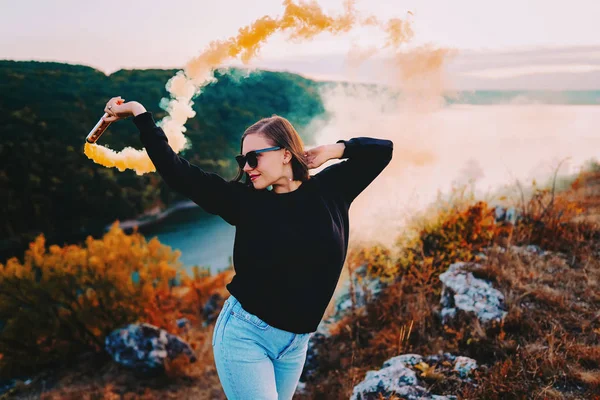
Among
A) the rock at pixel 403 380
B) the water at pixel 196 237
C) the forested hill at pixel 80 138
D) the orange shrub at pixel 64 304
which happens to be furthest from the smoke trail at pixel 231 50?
the forested hill at pixel 80 138

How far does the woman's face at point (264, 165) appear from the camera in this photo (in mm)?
1980

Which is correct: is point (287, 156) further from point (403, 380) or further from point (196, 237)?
point (196, 237)

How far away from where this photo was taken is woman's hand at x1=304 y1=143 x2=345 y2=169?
7.50ft

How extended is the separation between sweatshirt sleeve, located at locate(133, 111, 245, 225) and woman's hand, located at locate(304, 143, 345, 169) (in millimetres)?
519

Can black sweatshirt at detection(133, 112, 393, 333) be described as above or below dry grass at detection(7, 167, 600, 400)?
above

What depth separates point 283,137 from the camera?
6.68ft

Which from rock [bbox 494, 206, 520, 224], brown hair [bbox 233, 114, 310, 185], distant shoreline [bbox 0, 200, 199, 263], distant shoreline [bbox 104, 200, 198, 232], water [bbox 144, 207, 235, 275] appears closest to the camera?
brown hair [bbox 233, 114, 310, 185]

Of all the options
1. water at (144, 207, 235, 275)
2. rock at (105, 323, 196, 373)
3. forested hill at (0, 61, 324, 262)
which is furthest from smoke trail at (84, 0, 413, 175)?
forested hill at (0, 61, 324, 262)

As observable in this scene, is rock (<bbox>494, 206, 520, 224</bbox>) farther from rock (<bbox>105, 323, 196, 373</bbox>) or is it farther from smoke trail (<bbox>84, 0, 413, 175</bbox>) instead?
rock (<bbox>105, 323, 196, 373</bbox>)

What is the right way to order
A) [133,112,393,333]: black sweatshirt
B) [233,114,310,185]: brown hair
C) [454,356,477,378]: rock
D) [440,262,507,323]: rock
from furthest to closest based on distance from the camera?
[440,262,507,323]: rock, [454,356,477,378]: rock, [233,114,310,185]: brown hair, [133,112,393,333]: black sweatshirt

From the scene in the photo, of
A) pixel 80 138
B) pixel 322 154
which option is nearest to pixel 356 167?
pixel 322 154

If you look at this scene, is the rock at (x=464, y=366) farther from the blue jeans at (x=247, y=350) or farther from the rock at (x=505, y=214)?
the rock at (x=505, y=214)

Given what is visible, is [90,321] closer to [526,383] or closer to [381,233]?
[381,233]

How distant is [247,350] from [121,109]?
1337mm
